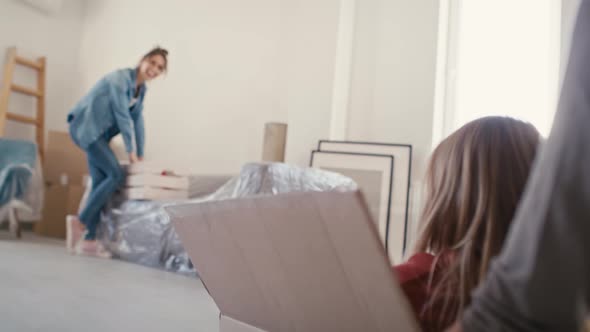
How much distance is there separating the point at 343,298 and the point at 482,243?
0.55 feet

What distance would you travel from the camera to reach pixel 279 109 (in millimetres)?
3221

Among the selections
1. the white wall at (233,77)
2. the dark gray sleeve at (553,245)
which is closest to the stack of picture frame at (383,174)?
the white wall at (233,77)

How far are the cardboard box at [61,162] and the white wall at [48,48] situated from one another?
377 millimetres

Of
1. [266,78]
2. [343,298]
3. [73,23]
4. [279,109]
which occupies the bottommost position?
[343,298]

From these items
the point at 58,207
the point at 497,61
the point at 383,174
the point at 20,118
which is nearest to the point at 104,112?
the point at 58,207

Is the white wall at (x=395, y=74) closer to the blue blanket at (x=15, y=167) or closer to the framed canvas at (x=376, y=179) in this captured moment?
the framed canvas at (x=376, y=179)

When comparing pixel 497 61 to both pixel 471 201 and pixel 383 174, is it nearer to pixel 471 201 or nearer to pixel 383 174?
pixel 383 174

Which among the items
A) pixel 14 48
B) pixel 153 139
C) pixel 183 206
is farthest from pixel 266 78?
pixel 183 206

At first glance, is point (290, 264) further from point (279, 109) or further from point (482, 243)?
point (279, 109)

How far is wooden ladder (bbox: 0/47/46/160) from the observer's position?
3.81 m

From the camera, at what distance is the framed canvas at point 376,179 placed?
2545 millimetres

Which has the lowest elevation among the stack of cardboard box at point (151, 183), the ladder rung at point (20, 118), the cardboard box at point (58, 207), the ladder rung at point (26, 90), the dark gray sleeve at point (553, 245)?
the cardboard box at point (58, 207)

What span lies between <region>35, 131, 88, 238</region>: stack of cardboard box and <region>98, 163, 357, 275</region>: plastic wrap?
3.66 ft

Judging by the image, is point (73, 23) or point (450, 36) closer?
point (450, 36)
